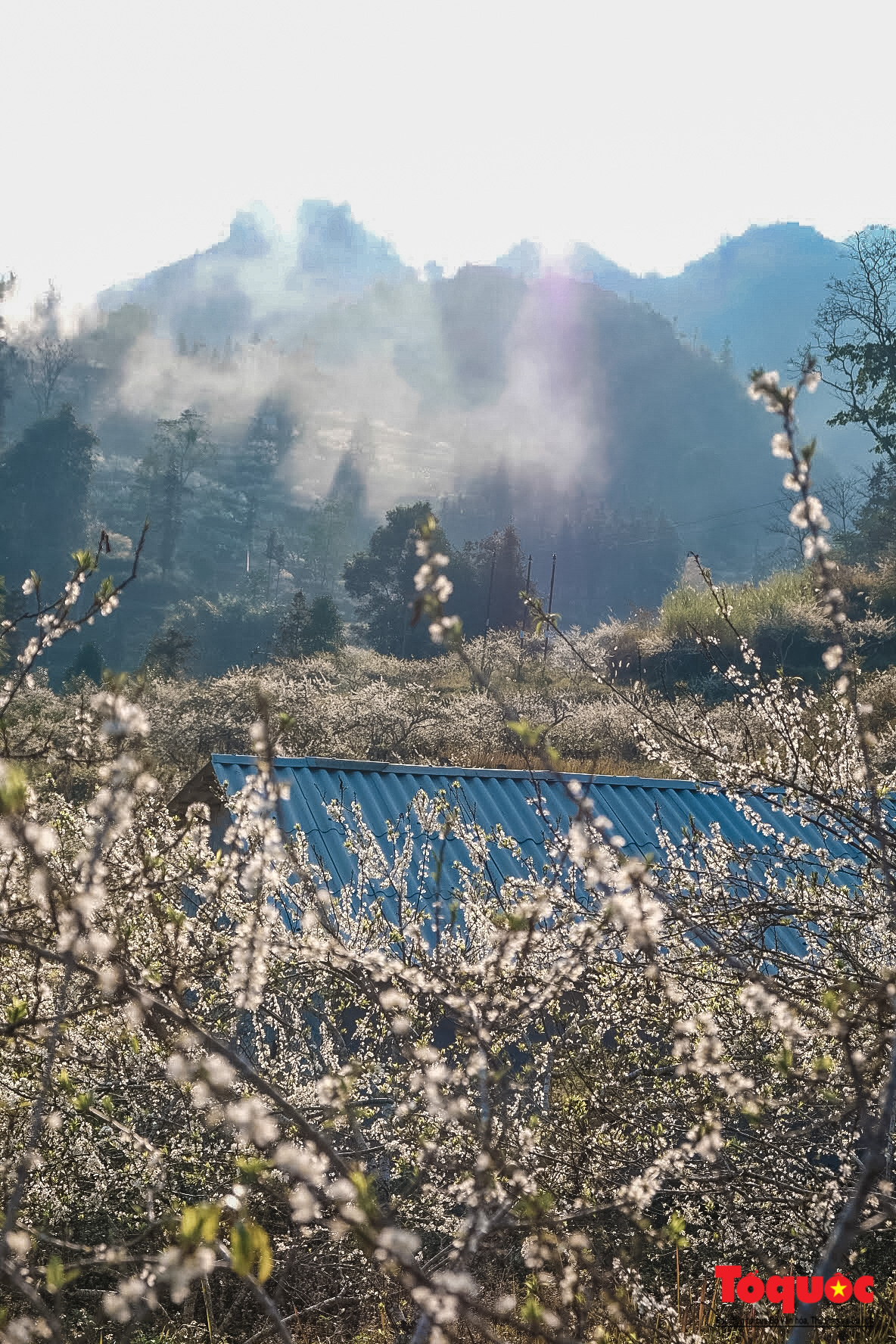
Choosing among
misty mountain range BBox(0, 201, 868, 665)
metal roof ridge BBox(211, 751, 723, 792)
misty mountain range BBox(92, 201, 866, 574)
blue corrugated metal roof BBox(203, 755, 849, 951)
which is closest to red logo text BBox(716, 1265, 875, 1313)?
blue corrugated metal roof BBox(203, 755, 849, 951)

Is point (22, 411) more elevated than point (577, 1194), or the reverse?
point (22, 411)

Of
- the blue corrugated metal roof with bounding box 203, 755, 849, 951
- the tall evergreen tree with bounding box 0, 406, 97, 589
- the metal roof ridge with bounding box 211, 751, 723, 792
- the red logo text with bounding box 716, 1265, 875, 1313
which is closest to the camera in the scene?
the red logo text with bounding box 716, 1265, 875, 1313

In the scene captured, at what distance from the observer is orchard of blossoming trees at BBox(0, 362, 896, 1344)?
81.4 inches

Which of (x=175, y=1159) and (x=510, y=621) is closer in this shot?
(x=175, y=1159)

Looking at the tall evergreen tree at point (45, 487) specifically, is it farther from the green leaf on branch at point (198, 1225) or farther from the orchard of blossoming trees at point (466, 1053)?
the green leaf on branch at point (198, 1225)

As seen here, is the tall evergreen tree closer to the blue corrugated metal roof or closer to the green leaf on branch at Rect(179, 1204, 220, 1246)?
the blue corrugated metal roof

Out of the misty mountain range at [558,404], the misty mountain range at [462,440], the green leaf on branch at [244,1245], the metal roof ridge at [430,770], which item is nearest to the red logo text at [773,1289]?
the green leaf on branch at [244,1245]

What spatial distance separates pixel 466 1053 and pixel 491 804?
491 cm

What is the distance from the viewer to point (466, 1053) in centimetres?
390

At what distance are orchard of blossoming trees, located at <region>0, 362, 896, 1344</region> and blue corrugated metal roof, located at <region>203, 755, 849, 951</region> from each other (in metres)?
1.99

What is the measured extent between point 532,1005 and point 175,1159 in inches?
103

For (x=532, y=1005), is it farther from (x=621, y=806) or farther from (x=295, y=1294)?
(x=621, y=806)

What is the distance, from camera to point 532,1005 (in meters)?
2.26

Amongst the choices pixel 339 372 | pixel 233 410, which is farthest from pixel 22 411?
pixel 339 372
